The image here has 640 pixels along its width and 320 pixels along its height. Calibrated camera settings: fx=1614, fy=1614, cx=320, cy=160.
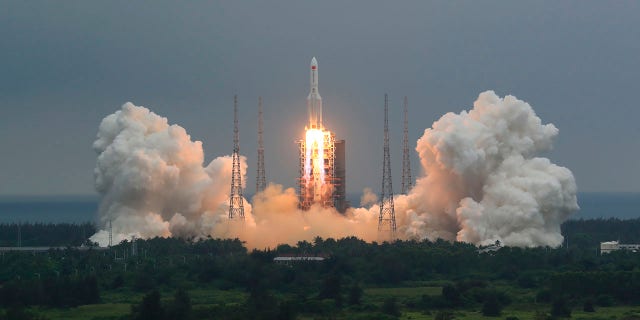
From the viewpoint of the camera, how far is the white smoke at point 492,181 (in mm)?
100438

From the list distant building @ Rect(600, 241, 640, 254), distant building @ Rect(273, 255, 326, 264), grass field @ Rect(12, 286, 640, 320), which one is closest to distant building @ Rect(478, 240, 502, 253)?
distant building @ Rect(273, 255, 326, 264)

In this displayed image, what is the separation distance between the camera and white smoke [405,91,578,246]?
10044 centimetres

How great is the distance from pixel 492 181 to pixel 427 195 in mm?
4315

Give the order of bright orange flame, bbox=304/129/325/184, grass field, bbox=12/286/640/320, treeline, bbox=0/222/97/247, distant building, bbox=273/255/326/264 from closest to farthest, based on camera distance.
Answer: grass field, bbox=12/286/640/320, distant building, bbox=273/255/326/264, bright orange flame, bbox=304/129/325/184, treeline, bbox=0/222/97/247

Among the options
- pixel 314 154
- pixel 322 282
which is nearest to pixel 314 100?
pixel 314 154

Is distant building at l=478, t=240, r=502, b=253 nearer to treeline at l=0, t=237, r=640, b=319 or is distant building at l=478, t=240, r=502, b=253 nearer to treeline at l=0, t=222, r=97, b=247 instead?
treeline at l=0, t=237, r=640, b=319

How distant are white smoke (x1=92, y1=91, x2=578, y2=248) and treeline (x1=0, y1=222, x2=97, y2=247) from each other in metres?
10.3

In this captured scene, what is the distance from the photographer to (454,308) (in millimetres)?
79312

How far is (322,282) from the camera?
86312mm

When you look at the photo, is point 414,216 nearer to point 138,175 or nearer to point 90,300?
point 138,175

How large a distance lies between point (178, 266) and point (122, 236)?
15.1 meters

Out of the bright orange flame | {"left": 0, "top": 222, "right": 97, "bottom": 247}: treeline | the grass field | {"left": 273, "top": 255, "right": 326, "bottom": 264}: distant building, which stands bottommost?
the grass field

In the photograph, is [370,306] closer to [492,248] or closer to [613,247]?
[492,248]

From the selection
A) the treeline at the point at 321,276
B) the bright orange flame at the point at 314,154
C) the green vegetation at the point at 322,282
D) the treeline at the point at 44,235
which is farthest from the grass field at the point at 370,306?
the treeline at the point at 44,235
